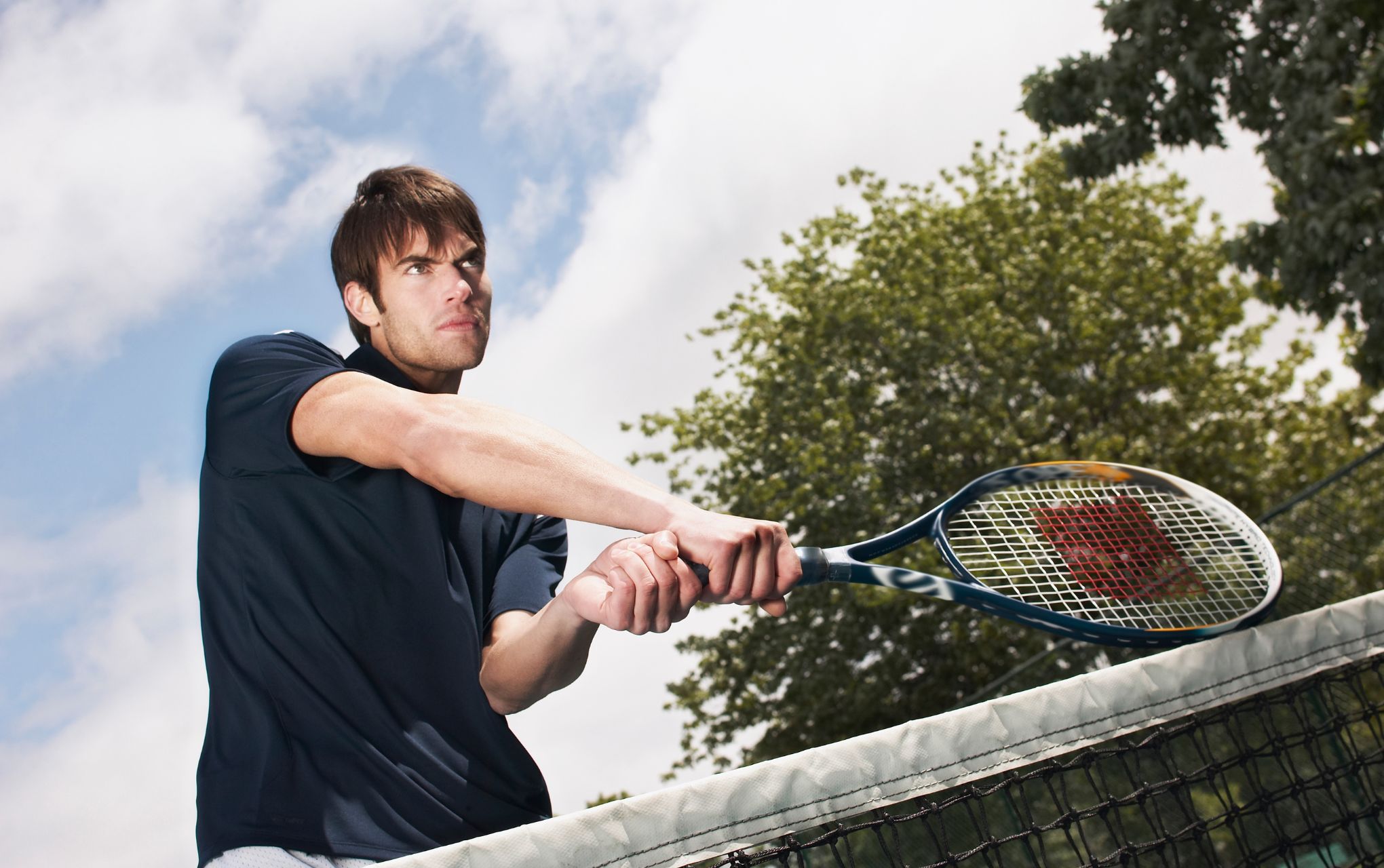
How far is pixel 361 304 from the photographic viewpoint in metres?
2.17

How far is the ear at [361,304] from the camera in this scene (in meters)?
2.16

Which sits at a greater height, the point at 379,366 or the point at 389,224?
the point at 389,224

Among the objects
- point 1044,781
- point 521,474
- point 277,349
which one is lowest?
point 1044,781

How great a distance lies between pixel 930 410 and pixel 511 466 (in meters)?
13.7

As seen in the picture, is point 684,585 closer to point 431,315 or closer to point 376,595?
point 376,595

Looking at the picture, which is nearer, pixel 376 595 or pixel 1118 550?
pixel 376 595

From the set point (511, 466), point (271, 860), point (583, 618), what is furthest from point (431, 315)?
point (271, 860)

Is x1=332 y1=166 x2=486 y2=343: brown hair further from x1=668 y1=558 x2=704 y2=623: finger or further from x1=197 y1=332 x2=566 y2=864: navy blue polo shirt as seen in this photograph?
x1=668 y1=558 x2=704 y2=623: finger

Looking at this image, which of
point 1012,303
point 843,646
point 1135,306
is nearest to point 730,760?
point 843,646

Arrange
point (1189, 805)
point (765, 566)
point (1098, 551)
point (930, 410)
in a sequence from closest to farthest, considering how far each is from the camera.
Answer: point (765, 566), point (1189, 805), point (1098, 551), point (930, 410)

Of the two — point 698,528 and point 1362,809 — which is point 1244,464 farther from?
point 698,528

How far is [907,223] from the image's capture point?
17125 millimetres

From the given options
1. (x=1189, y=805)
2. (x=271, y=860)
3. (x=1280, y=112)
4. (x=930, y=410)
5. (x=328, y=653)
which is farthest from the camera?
(x=930, y=410)

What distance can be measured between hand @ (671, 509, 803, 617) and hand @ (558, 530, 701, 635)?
1.2 inches
